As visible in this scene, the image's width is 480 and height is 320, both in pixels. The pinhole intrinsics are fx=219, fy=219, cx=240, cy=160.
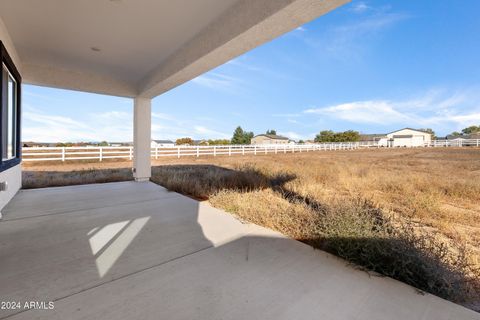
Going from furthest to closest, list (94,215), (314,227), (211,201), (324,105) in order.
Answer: (324,105) → (211,201) → (94,215) → (314,227)

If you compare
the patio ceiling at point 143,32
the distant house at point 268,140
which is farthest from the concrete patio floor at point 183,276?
the distant house at point 268,140

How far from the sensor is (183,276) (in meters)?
1.72

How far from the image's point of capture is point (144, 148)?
6.05 meters

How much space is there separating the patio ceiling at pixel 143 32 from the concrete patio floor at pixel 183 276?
235 centimetres

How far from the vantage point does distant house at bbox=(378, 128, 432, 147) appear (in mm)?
42188

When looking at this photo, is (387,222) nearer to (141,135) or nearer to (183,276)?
(183,276)

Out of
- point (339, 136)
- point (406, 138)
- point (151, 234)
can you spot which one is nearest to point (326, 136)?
point (339, 136)

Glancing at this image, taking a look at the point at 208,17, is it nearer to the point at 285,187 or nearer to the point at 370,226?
the point at 370,226

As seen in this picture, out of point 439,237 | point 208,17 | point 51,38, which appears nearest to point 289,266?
point 439,237

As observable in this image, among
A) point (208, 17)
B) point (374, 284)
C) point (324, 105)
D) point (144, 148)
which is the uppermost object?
point (324, 105)

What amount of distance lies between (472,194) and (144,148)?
768cm

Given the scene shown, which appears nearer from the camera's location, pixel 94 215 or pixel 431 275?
pixel 431 275

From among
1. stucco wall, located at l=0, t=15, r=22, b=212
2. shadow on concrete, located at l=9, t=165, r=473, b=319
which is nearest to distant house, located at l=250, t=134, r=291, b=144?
stucco wall, located at l=0, t=15, r=22, b=212

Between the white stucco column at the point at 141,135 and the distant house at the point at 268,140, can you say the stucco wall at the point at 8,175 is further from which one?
the distant house at the point at 268,140
